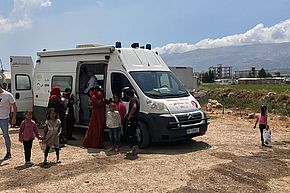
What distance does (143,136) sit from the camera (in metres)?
10.8

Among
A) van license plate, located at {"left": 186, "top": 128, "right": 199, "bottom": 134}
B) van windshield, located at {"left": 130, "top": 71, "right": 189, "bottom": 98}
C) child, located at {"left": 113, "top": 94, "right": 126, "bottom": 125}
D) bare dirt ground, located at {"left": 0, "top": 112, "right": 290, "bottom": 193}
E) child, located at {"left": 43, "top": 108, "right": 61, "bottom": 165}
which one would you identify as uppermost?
van windshield, located at {"left": 130, "top": 71, "right": 189, "bottom": 98}

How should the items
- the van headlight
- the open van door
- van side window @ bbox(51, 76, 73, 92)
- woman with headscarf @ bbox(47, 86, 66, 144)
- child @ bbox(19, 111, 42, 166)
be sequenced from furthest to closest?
the open van door, van side window @ bbox(51, 76, 73, 92), woman with headscarf @ bbox(47, 86, 66, 144), the van headlight, child @ bbox(19, 111, 42, 166)

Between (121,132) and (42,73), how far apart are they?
15.1 ft

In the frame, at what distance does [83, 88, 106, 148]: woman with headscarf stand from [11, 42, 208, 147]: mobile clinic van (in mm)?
751

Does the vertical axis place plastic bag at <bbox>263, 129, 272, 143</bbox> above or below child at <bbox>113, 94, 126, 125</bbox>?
below

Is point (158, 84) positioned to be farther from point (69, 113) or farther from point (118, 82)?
point (69, 113)

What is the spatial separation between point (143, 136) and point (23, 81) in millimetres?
7085

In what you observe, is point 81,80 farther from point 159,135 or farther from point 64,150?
point 159,135

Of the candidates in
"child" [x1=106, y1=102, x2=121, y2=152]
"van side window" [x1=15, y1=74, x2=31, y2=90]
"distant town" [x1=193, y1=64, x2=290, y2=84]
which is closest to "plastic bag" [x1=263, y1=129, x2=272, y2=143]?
"child" [x1=106, y1=102, x2=121, y2=152]

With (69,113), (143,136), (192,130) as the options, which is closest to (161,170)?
(143,136)

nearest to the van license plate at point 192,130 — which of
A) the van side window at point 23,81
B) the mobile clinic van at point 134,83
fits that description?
the mobile clinic van at point 134,83

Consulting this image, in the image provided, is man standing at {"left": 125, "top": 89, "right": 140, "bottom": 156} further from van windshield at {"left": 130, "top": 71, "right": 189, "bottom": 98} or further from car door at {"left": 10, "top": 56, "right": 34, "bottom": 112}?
car door at {"left": 10, "top": 56, "right": 34, "bottom": 112}

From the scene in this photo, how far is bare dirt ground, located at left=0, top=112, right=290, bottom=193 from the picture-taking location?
748 centimetres

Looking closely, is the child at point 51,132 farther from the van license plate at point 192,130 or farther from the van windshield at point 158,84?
the van license plate at point 192,130
